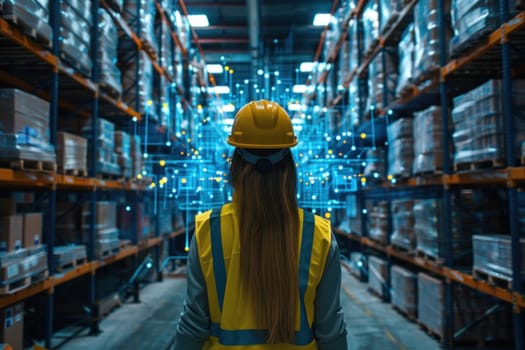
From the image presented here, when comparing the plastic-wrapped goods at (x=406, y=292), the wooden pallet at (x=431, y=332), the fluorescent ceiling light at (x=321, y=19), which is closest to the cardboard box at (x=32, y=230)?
the wooden pallet at (x=431, y=332)

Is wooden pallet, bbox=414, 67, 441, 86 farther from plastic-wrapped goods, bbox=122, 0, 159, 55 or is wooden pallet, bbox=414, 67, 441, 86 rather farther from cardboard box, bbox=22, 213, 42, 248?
plastic-wrapped goods, bbox=122, 0, 159, 55

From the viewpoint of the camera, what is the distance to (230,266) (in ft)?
5.19

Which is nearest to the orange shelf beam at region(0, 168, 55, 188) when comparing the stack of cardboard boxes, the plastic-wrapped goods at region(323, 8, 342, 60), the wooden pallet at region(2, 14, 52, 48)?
the stack of cardboard boxes

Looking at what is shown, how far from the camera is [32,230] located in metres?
4.56

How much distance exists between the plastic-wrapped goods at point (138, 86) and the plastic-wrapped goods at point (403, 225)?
4.72 m

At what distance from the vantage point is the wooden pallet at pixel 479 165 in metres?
4.36

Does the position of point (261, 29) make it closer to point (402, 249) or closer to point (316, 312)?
point (402, 249)

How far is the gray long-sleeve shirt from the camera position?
1.60 meters

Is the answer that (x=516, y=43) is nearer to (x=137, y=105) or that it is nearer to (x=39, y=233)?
(x=39, y=233)

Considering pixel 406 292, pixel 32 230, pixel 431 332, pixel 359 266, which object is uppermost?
pixel 32 230

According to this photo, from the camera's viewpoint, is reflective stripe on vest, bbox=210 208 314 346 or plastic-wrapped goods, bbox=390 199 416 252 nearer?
reflective stripe on vest, bbox=210 208 314 346

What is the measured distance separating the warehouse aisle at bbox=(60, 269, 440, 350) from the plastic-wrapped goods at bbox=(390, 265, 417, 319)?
18cm

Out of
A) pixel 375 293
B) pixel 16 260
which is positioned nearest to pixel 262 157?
pixel 16 260

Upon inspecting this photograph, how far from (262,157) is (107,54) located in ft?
18.5
